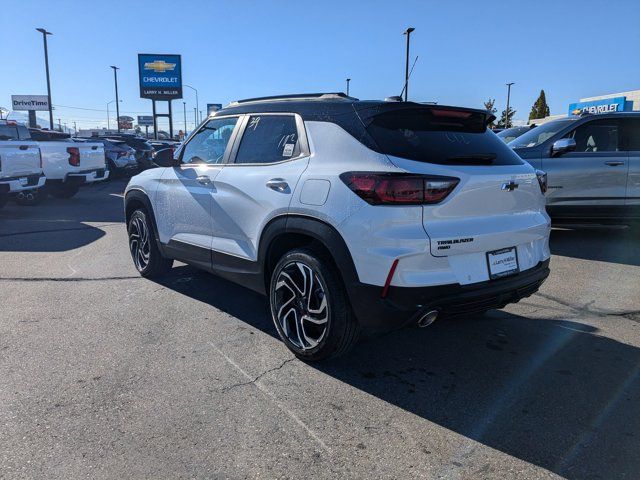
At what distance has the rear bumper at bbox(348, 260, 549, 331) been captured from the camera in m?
2.91

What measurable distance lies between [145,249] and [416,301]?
3695 mm

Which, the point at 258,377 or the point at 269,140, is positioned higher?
the point at 269,140

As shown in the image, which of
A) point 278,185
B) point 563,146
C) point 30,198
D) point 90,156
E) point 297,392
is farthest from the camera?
point 90,156

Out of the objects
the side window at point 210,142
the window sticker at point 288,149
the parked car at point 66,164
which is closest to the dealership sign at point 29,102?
the parked car at point 66,164

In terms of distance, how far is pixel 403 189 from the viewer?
2.92 metres

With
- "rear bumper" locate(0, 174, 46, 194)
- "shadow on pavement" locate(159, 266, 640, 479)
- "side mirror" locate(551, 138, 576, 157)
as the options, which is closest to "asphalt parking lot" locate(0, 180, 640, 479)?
"shadow on pavement" locate(159, 266, 640, 479)

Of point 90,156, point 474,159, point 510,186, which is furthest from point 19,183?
point 510,186

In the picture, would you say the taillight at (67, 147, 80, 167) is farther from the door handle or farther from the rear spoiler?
the rear spoiler

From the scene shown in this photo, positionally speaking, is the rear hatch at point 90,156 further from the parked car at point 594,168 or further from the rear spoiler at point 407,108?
the rear spoiler at point 407,108

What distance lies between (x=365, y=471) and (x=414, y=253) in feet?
3.89

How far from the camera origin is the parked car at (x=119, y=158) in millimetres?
18234

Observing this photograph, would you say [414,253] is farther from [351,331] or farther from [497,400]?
[497,400]

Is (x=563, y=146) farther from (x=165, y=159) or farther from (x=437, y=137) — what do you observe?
(x=165, y=159)

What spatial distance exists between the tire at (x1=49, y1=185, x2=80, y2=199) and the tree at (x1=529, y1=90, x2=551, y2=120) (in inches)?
2535
